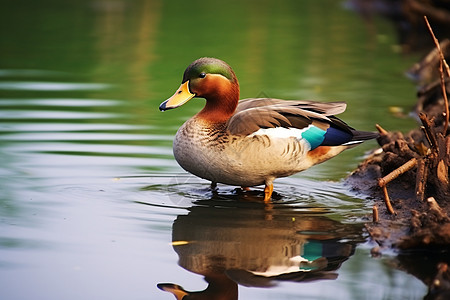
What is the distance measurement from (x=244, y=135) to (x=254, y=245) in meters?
1.13

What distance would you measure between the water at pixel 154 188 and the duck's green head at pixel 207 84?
776 mm

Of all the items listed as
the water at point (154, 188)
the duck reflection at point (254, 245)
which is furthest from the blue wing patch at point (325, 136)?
the duck reflection at point (254, 245)

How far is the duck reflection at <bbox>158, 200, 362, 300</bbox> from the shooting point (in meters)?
5.16

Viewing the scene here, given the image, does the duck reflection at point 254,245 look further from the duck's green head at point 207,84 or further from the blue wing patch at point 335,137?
the duck's green head at point 207,84

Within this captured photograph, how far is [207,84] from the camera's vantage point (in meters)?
6.87

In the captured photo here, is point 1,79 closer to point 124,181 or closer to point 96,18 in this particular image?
point 124,181

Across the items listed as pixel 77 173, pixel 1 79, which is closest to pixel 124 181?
pixel 77 173

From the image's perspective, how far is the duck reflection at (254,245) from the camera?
203 inches

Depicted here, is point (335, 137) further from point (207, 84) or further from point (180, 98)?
point (180, 98)

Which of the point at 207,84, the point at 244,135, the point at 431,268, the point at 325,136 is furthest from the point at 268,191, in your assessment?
the point at 431,268

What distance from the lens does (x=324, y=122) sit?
→ 23.1 ft

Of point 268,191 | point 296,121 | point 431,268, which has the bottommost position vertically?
point 268,191

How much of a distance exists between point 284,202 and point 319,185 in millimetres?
642

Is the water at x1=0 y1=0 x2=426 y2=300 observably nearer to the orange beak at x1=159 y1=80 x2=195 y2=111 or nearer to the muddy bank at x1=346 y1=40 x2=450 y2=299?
the muddy bank at x1=346 y1=40 x2=450 y2=299
